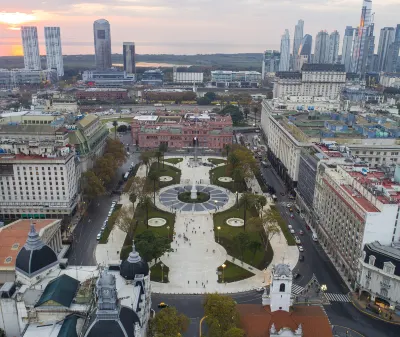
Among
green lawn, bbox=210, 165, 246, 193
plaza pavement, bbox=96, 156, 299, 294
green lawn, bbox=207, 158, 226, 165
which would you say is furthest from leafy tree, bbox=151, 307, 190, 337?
green lawn, bbox=207, 158, 226, 165

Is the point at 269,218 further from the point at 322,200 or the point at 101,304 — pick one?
the point at 101,304

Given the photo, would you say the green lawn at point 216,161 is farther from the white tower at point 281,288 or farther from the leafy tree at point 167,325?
the white tower at point 281,288

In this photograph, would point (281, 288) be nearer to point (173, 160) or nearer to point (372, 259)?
point (372, 259)

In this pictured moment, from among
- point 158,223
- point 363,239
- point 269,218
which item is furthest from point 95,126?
point 363,239

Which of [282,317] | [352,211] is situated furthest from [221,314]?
[352,211]

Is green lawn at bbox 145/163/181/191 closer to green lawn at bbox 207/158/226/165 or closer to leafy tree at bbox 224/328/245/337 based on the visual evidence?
green lawn at bbox 207/158/226/165

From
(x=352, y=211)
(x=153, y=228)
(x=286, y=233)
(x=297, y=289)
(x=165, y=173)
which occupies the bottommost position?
(x=297, y=289)

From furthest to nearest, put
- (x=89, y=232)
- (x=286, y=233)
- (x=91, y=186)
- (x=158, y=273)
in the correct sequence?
(x=91, y=186), (x=286, y=233), (x=89, y=232), (x=158, y=273)
